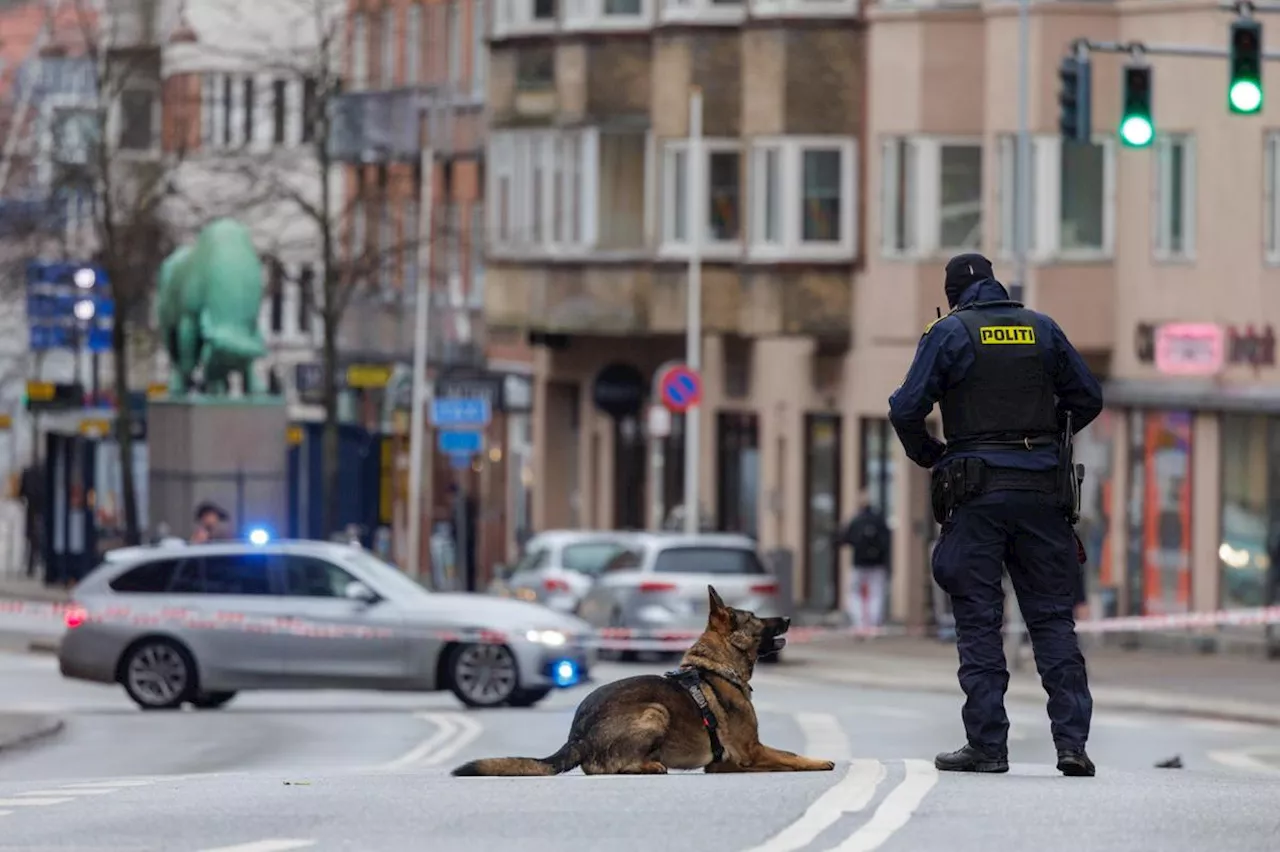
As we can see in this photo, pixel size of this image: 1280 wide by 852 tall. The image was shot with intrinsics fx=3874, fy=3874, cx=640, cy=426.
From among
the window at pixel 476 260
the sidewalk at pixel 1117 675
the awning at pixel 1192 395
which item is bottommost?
the sidewalk at pixel 1117 675

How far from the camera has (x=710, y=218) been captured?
165 feet

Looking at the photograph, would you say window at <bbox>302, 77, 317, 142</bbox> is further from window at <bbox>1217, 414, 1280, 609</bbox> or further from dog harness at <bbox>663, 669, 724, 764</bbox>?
dog harness at <bbox>663, 669, 724, 764</bbox>

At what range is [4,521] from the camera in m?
86.0

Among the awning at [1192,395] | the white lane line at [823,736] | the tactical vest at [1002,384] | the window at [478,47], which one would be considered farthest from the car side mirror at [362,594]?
the window at [478,47]

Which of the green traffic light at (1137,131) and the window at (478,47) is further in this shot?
the window at (478,47)

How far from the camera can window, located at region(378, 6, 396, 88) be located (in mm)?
69562

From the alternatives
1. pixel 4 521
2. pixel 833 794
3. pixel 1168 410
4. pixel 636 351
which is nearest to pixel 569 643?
pixel 1168 410

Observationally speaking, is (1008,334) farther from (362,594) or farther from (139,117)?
(139,117)

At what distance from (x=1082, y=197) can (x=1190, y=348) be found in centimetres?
332

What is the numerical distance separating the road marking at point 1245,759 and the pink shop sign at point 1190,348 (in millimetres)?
15642

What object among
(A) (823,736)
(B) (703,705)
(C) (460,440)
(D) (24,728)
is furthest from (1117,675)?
(B) (703,705)

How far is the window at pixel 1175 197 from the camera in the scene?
42.5 meters

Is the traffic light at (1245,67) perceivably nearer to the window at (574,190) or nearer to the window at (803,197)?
the window at (803,197)

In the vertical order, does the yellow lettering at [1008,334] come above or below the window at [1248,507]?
above
